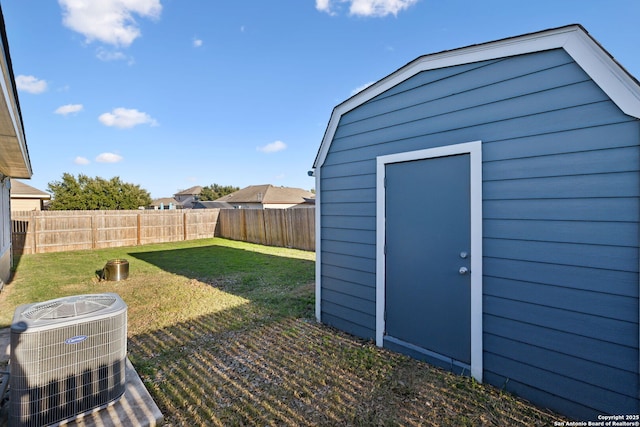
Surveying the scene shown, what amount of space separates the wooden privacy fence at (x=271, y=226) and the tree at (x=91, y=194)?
13.5 metres

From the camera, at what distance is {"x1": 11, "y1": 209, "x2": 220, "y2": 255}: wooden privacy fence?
33.9 ft

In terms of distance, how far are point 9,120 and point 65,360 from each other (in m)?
2.59

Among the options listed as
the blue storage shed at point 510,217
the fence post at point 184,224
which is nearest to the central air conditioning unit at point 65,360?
the blue storage shed at point 510,217

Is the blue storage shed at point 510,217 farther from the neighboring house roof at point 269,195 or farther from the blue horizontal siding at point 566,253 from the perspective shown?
the neighboring house roof at point 269,195

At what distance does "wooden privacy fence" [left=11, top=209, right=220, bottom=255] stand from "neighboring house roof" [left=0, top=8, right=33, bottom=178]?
22.0 ft

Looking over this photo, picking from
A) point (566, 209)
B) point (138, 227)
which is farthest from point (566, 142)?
point (138, 227)

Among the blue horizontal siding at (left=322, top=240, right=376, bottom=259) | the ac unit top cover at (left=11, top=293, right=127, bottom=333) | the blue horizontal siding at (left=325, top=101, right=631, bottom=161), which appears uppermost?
the blue horizontal siding at (left=325, top=101, right=631, bottom=161)

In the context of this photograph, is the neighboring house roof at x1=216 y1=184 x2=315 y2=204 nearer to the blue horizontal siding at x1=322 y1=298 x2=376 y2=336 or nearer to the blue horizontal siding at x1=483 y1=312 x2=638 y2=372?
the blue horizontal siding at x1=322 y1=298 x2=376 y2=336

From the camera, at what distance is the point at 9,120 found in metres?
2.89

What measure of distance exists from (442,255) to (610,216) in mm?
1209

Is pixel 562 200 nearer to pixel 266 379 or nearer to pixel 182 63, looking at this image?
pixel 266 379

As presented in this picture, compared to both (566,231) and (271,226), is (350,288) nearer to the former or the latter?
(566,231)

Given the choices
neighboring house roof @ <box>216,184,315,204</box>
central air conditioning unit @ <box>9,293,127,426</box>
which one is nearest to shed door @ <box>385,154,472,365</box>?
central air conditioning unit @ <box>9,293,127,426</box>

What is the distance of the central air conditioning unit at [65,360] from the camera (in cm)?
175
